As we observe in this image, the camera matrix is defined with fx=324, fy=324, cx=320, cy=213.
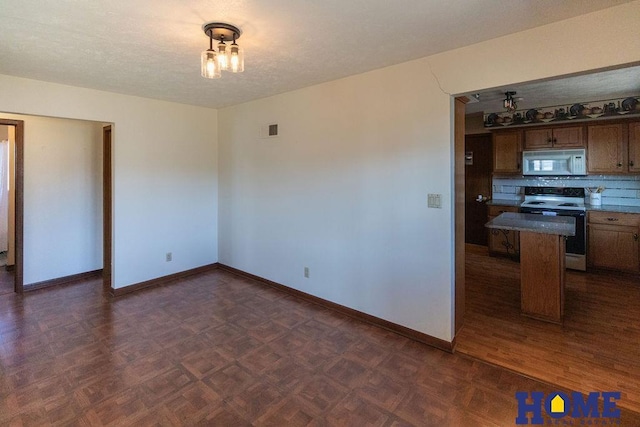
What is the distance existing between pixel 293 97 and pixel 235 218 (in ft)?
6.32

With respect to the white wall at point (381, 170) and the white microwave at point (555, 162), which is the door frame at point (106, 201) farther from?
the white microwave at point (555, 162)

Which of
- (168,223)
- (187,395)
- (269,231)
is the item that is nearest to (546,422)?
(187,395)

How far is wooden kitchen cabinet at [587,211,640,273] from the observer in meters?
4.25

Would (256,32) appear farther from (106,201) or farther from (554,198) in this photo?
(554,198)

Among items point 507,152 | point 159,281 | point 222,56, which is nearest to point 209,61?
point 222,56

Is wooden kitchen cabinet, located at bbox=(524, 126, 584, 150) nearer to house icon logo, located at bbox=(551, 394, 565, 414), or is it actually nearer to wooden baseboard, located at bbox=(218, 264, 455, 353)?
wooden baseboard, located at bbox=(218, 264, 455, 353)

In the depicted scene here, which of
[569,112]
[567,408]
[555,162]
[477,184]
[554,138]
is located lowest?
[567,408]

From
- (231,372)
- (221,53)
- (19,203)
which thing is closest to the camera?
(221,53)

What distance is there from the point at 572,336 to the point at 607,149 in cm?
311

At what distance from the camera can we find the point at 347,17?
1992mm

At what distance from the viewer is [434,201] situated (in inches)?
105

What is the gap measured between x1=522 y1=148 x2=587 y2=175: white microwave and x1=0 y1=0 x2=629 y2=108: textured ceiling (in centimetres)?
345

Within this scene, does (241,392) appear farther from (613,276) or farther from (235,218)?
(613,276)

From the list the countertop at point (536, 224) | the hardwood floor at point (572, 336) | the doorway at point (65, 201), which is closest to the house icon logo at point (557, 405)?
the hardwood floor at point (572, 336)
